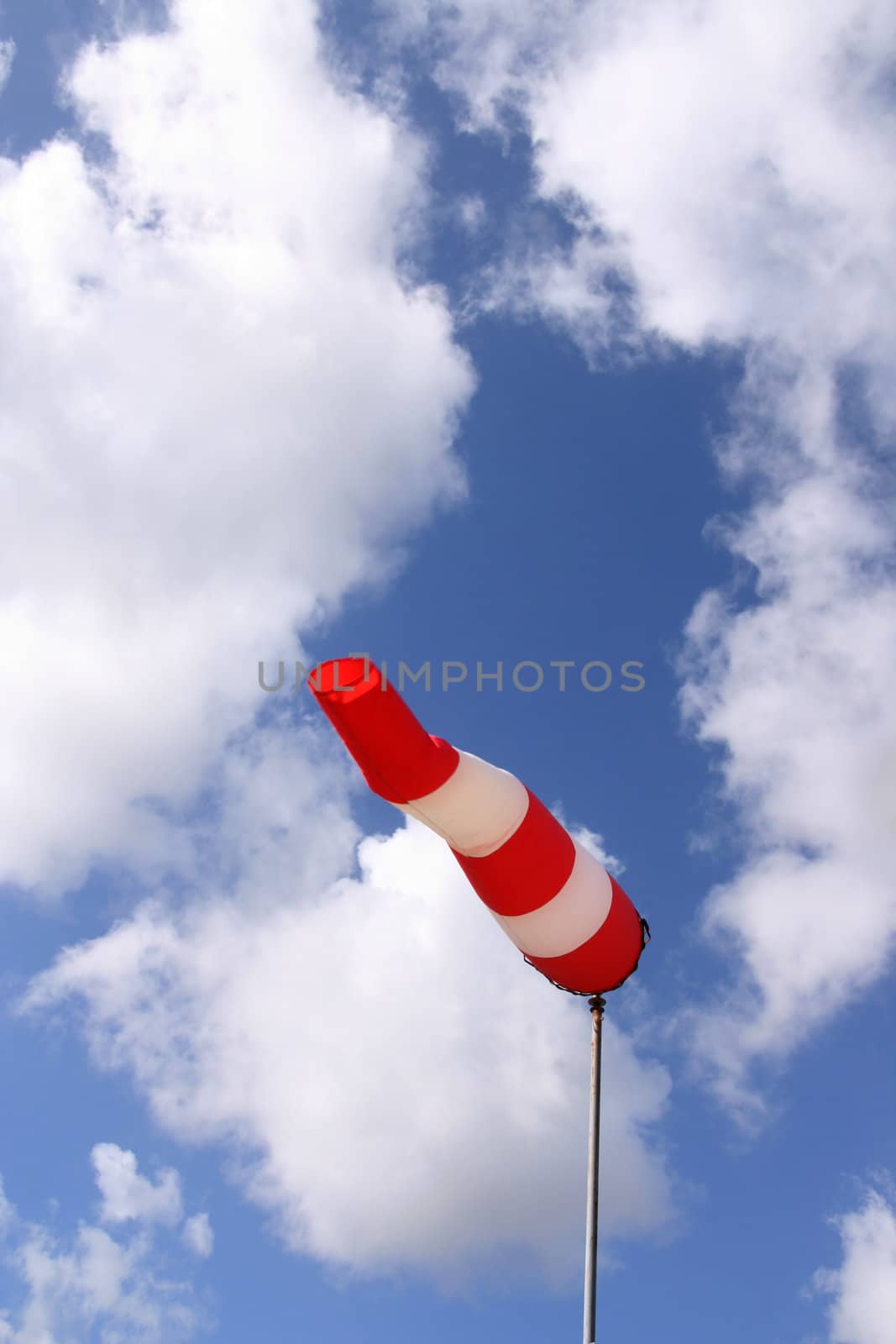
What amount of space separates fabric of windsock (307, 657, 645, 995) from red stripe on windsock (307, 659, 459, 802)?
14mm

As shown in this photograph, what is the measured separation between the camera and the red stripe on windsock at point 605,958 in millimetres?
16766

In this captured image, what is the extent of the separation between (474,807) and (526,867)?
1.33 m

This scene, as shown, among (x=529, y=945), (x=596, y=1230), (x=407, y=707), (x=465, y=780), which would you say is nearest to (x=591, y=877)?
(x=529, y=945)

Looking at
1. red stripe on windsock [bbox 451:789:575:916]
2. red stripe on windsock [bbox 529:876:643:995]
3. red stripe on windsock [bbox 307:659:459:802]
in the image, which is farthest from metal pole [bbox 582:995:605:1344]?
red stripe on windsock [bbox 307:659:459:802]

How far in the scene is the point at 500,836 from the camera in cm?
1573

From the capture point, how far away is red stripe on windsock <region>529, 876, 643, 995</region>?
660 inches

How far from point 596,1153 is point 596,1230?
3.55ft

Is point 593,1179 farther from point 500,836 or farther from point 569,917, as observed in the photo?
point 500,836

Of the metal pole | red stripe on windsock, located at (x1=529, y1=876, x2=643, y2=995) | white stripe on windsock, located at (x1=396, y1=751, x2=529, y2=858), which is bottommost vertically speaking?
the metal pole

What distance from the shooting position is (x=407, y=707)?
14648 mm

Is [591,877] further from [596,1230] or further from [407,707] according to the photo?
[596,1230]

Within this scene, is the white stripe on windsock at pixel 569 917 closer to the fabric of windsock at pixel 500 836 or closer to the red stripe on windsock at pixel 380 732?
the fabric of windsock at pixel 500 836

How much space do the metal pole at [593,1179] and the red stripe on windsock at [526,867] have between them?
272 cm

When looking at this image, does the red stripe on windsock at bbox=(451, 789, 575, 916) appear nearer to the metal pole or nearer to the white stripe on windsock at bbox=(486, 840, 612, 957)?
the white stripe on windsock at bbox=(486, 840, 612, 957)
